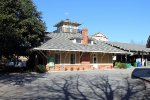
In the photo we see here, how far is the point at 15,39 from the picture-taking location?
29.6 meters

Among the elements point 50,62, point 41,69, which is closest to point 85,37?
point 50,62

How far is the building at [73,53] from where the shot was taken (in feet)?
122

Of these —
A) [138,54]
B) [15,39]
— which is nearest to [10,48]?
[15,39]

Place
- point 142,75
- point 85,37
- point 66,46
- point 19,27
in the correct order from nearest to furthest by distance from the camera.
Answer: point 142,75 < point 19,27 < point 66,46 < point 85,37

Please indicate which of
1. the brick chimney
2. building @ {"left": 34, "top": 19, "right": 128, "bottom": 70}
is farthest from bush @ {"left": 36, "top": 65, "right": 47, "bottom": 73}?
the brick chimney

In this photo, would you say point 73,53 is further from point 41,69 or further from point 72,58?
point 41,69

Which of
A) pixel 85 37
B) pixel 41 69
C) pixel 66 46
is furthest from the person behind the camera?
pixel 85 37

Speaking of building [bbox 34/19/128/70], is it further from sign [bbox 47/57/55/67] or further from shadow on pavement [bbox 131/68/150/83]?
shadow on pavement [bbox 131/68/150/83]

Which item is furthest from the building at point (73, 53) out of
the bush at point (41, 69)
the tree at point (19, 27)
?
the bush at point (41, 69)

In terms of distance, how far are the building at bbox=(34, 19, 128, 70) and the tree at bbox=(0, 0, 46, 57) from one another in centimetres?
201

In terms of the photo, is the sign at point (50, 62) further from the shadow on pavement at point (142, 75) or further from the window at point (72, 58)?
the shadow on pavement at point (142, 75)

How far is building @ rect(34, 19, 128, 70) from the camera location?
37125mm

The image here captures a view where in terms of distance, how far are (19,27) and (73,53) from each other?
1043cm

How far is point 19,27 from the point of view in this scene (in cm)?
3158
